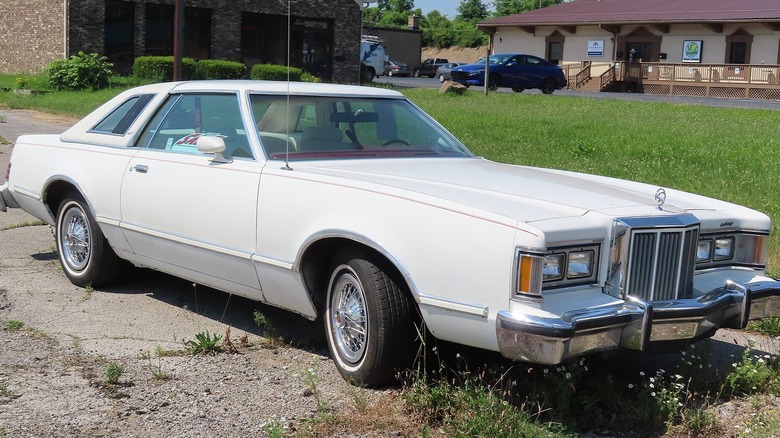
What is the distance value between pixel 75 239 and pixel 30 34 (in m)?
28.6

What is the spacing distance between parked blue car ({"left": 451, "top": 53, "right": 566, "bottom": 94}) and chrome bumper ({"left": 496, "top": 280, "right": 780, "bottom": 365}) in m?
33.0

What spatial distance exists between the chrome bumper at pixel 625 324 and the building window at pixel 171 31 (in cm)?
3080

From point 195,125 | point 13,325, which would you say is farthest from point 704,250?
point 13,325

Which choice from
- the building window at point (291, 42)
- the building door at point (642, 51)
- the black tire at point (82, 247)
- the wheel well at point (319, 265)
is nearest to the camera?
the wheel well at point (319, 265)

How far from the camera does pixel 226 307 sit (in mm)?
Result: 6188

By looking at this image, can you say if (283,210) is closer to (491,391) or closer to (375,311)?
(375,311)

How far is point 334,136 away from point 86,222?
1979 millimetres

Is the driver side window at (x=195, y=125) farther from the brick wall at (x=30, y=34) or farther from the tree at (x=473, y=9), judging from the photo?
the tree at (x=473, y=9)

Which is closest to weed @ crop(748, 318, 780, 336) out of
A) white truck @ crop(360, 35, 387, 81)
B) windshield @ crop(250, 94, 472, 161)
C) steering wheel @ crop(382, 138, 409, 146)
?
windshield @ crop(250, 94, 472, 161)

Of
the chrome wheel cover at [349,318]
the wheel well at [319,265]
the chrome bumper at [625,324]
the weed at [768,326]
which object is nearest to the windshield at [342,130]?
the wheel well at [319,265]

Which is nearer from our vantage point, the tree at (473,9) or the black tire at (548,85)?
the black tire at (548,85)

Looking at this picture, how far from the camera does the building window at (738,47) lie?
42906 millimetres

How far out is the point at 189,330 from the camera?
5773 millimetres

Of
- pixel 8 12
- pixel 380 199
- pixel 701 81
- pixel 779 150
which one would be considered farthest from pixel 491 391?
pixel 701 81
